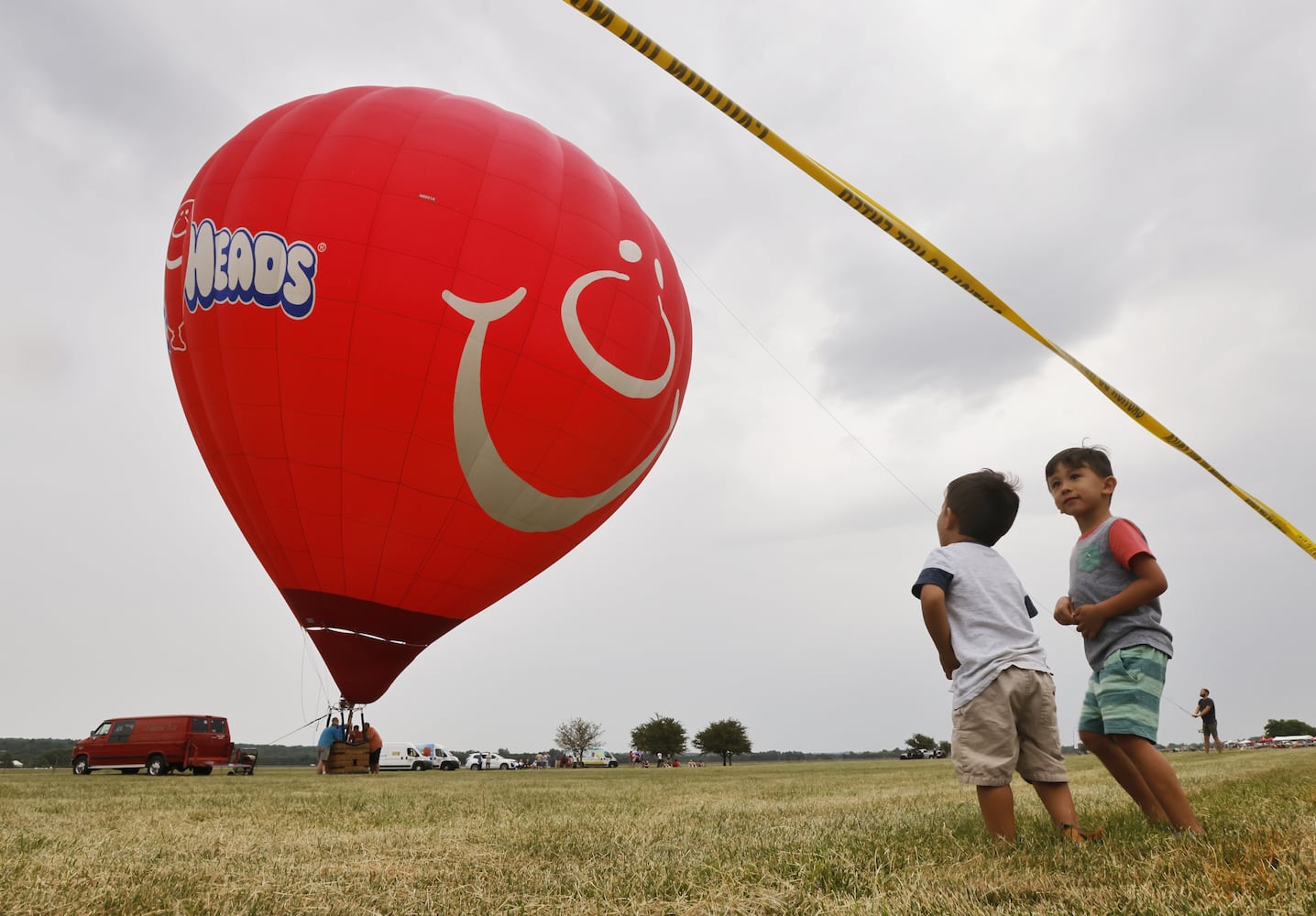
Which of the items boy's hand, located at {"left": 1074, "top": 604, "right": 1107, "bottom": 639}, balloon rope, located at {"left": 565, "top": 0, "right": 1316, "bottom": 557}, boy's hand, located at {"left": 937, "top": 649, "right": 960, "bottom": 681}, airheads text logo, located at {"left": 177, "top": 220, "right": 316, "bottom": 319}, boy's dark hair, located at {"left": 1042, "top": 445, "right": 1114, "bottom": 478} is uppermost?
airheads text logo, located at {"left": 177, "top": 220, "right": 316, "bottom": 319}

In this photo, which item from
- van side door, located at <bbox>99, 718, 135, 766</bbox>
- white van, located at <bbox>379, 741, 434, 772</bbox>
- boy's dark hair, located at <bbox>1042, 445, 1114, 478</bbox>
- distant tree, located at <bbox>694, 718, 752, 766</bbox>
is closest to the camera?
boy's dark hair, located at <bbox>1042, 445, 1114, 478</bbox>

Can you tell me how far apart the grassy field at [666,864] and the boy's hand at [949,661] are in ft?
2.33

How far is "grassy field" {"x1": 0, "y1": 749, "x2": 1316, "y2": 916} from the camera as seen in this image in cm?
240

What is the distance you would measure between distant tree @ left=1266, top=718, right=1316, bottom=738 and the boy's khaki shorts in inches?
5052

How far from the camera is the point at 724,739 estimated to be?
73.2 metres

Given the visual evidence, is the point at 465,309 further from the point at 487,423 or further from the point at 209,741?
the point at 209,741

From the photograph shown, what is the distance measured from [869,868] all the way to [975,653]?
1.06 meters

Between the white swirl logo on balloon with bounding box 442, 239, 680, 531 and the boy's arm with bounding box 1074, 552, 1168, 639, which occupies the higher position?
the white swirl logo on balloon with bounding box 442, 239, 680, 531

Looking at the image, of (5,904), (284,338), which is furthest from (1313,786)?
(284,338)

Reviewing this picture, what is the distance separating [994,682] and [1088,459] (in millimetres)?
1465

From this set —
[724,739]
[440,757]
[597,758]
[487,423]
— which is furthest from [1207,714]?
[724,739]

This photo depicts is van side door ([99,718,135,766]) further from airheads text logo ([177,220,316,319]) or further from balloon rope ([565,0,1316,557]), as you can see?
balloon rope ([565,0,1316,557])

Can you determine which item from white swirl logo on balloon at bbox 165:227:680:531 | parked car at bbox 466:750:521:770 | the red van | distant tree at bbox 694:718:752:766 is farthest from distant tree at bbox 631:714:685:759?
white swirl logo on balloon at bbox 165:227:680:531

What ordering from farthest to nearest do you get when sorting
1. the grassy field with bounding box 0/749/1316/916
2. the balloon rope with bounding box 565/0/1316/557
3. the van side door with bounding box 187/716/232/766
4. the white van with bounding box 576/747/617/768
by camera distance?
the white van with bounding box 576/747/617/768 < the van side door with bounding box 187/716/232/766 < the balloon rope with bounding box 565/0/1316/557 < the grassy field with bounding box 0/749/1316/916
